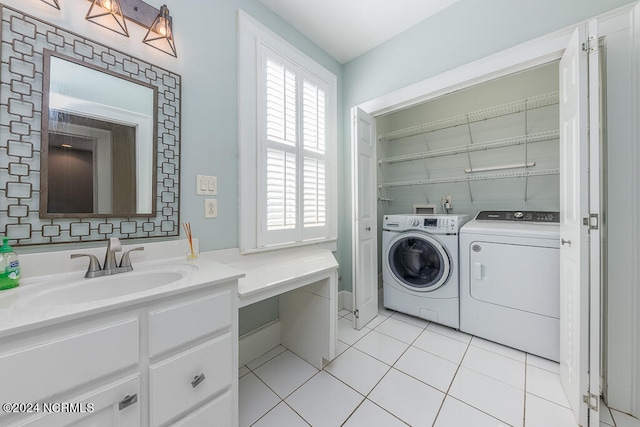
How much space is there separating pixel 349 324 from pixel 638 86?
2.42 m

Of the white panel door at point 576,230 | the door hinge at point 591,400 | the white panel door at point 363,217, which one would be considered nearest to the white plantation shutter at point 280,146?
the white panel door at point 363,217

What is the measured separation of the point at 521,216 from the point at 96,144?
3.21m

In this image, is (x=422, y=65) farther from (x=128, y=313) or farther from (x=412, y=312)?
(x=128, y=313)

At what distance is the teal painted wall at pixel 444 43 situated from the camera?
4.82ft

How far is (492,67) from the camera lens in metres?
1.65

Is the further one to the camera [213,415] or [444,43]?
[444,43]

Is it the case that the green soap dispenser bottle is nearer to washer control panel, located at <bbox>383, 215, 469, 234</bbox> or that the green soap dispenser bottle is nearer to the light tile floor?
the light tile floor

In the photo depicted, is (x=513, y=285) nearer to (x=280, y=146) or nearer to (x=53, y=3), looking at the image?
(x=280, y=146)

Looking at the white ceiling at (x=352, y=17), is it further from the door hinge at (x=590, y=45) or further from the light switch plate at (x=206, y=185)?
the light switch plate at (x=206, y=185)

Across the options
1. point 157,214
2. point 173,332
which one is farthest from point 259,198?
point 173,332

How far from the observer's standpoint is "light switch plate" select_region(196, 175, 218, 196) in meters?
1.45

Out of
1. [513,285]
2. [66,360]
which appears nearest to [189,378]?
[66,360]

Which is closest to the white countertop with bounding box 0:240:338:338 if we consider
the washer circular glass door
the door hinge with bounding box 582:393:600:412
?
the washer circular glass door

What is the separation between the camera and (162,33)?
128 centimetres
